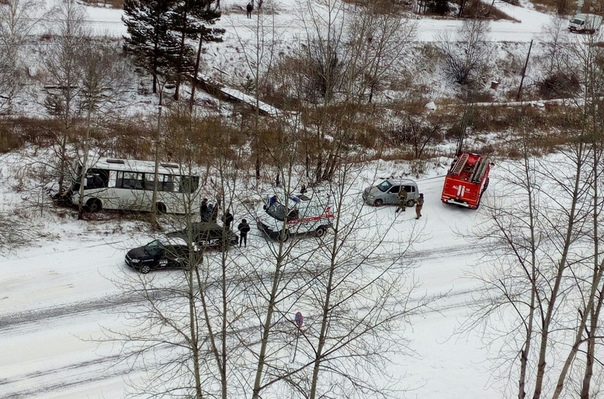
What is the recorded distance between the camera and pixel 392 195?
25.3 metres

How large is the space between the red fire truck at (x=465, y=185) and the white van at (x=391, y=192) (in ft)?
4.46

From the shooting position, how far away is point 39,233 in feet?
68.9

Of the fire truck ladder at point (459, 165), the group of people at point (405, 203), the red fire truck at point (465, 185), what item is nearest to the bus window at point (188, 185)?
the group of people at point (405, 203)

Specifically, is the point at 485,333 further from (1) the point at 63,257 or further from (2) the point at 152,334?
(1) the point at 63,257

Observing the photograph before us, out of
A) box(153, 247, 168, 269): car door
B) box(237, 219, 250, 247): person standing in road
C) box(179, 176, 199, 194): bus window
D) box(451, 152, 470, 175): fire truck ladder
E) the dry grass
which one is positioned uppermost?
the dry grass

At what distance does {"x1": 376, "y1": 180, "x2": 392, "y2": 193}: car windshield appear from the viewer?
82.6 feet

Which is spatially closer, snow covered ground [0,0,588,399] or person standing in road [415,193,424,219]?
snow covered ground [0,0,588,399]

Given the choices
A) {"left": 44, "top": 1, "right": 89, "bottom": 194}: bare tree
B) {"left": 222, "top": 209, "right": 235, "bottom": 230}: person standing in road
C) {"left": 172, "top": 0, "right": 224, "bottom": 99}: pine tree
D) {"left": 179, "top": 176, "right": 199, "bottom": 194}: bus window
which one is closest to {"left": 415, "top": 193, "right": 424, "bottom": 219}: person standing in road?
{"left": 222, "top": 209, "right": 235, "bottom": 230}: person standing in road

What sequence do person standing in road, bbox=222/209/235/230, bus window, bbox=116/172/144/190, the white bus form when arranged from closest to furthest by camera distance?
person standing in road, bbox=222/209/235/230
the white bus
bus window, bbox=116/172/144/190

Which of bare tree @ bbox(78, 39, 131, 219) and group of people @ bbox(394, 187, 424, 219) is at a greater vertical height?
bare tree @ bbox(78, 39, 131, 219)

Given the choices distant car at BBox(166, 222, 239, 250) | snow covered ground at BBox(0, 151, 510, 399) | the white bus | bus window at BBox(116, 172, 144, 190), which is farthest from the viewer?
bus window at BBox(116, 172, 144, 190)

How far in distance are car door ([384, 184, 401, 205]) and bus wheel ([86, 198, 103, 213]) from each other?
1179cm

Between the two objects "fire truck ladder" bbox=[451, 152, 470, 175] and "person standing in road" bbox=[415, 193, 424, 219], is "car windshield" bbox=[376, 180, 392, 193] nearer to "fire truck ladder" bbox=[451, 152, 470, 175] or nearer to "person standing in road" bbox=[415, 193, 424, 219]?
"person standing in road" bbox=[415, 193, 424, 219]

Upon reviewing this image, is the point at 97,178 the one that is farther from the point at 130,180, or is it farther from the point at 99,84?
the point at 99,84
